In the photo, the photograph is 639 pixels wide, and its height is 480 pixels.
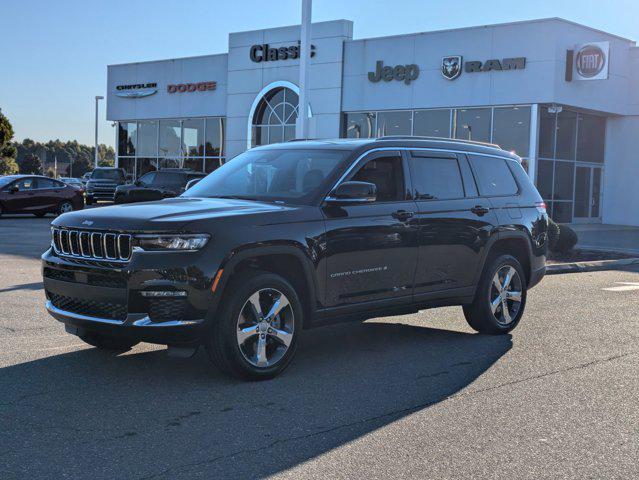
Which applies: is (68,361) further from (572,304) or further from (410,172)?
(572,304)

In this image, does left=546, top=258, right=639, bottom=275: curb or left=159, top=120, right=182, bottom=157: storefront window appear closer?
left=546, top=258, right=639, bottom=275: curb

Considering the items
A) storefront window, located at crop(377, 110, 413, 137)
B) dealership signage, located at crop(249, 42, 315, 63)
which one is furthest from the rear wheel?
dealership signage, located at crop(249, 42, 315, 63)

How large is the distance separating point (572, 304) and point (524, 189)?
2.75 meters

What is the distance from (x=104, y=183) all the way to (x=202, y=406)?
33579mm

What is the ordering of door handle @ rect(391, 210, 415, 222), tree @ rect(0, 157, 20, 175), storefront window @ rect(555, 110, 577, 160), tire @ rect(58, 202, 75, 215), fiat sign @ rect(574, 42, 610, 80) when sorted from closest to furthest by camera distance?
door handle @ rect(391, 210, 415, 222) → tire @ rect(58, 202, 75, 215) → fiat sign @ rect(574, 42, 610, 80) → storefront window @ rect(555, 110, 577, 160) → tree @ rect(0, 157, 20, 175)

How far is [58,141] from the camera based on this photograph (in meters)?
179

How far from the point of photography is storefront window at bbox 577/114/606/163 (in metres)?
32.2

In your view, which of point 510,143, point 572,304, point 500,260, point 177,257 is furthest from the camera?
point 510,143

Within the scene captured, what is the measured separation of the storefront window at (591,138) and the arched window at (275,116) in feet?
38.9

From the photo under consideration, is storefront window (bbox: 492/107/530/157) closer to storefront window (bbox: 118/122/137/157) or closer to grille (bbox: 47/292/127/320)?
storefront window (bbox: 118/122/137/157)

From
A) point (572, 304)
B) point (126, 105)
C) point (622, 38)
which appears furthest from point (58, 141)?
point (572, 304)

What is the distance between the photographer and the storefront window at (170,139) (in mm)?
41406

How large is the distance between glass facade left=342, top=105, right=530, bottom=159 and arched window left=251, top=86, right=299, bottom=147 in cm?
279

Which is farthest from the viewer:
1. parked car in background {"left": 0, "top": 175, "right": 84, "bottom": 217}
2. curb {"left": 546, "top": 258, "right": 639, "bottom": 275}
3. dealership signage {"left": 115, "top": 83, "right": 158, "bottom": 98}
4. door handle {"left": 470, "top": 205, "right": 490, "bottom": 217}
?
dealership signage {"left": 115, "top": 83, "right": 158, "bottom": 98}
